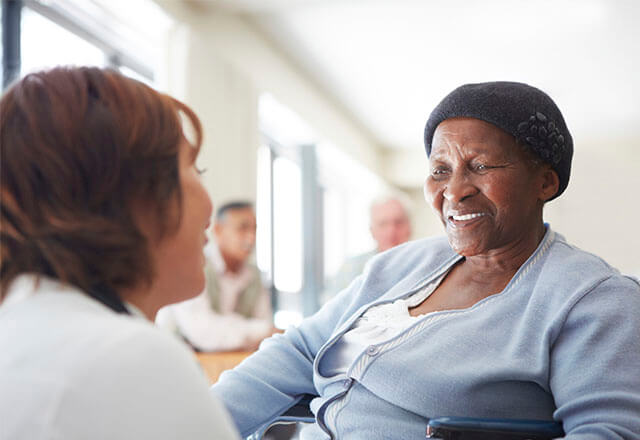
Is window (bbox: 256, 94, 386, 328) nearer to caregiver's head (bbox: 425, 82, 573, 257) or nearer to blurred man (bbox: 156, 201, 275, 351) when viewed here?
blurred man (bbox: 156, 201, 275, 351)

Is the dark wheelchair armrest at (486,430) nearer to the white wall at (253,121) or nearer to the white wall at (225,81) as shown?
the white wall at (253,121)

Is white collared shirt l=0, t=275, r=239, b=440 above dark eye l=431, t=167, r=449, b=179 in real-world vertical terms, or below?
below

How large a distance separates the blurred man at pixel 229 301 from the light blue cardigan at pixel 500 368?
2.35 meters

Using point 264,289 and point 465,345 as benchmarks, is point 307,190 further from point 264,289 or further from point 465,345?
point 465,345

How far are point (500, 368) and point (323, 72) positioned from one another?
21.8 feet

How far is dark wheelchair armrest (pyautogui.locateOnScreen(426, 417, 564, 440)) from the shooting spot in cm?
112

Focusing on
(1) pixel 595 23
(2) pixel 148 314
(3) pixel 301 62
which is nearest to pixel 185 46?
(3) pixel 301 62

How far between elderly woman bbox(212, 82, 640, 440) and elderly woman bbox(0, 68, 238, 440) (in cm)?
61

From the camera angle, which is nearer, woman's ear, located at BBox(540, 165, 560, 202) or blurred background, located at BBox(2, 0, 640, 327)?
woman's ear, located at BBox(540, 165, 560, 202)

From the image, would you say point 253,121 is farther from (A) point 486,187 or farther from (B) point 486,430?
(B) point 486,430

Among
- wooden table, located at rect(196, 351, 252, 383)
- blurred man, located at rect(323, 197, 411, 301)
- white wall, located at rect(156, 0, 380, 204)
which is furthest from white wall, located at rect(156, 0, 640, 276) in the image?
wooden table, located at rect(196, 351, 252, 383)

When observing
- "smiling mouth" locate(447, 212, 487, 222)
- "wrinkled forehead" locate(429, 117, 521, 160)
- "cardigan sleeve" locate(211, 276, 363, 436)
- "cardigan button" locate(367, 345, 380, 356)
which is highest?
"wrinkled forehead" locate(429, 117, 521, 160)

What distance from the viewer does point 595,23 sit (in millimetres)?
5992

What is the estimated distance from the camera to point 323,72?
7570 millimetres
